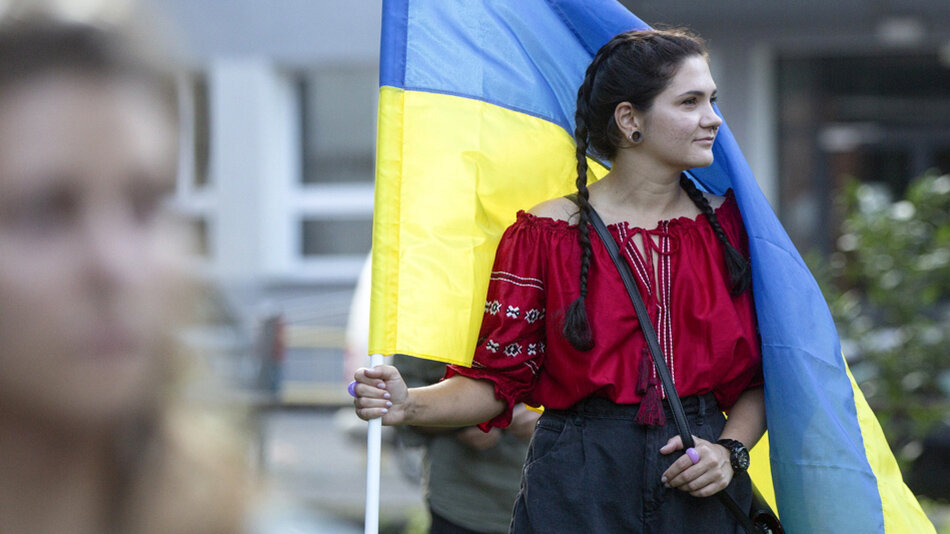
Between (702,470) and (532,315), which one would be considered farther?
(532,315)

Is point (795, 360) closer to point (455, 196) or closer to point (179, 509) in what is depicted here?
point (455, 196)

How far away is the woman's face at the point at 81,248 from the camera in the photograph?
461 mm

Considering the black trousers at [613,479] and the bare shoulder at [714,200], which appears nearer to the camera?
the black trousers at [613,479]

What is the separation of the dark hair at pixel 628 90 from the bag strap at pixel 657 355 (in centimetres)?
4

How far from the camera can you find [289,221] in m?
11.9

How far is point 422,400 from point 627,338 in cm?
45

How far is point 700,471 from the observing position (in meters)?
2.22

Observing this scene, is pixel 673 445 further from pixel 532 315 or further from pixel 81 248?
pixel 81 248

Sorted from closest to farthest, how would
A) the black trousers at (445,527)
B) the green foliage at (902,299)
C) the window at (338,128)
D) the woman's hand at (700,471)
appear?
the woman's hand at (700,471)
the black trousers at (445,527)
the green foliage at (902,299)
the window at (338,128)

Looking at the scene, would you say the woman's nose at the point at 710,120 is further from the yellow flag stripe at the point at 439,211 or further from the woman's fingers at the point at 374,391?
the woman's fingers at the point at 374,391

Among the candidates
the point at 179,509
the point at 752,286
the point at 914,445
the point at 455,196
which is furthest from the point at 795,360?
the point at 914,445

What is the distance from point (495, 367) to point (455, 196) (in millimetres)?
423

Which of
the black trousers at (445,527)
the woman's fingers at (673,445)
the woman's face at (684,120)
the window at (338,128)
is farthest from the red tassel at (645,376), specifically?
the window at (338,128)

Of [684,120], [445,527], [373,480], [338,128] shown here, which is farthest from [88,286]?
[338,128]
